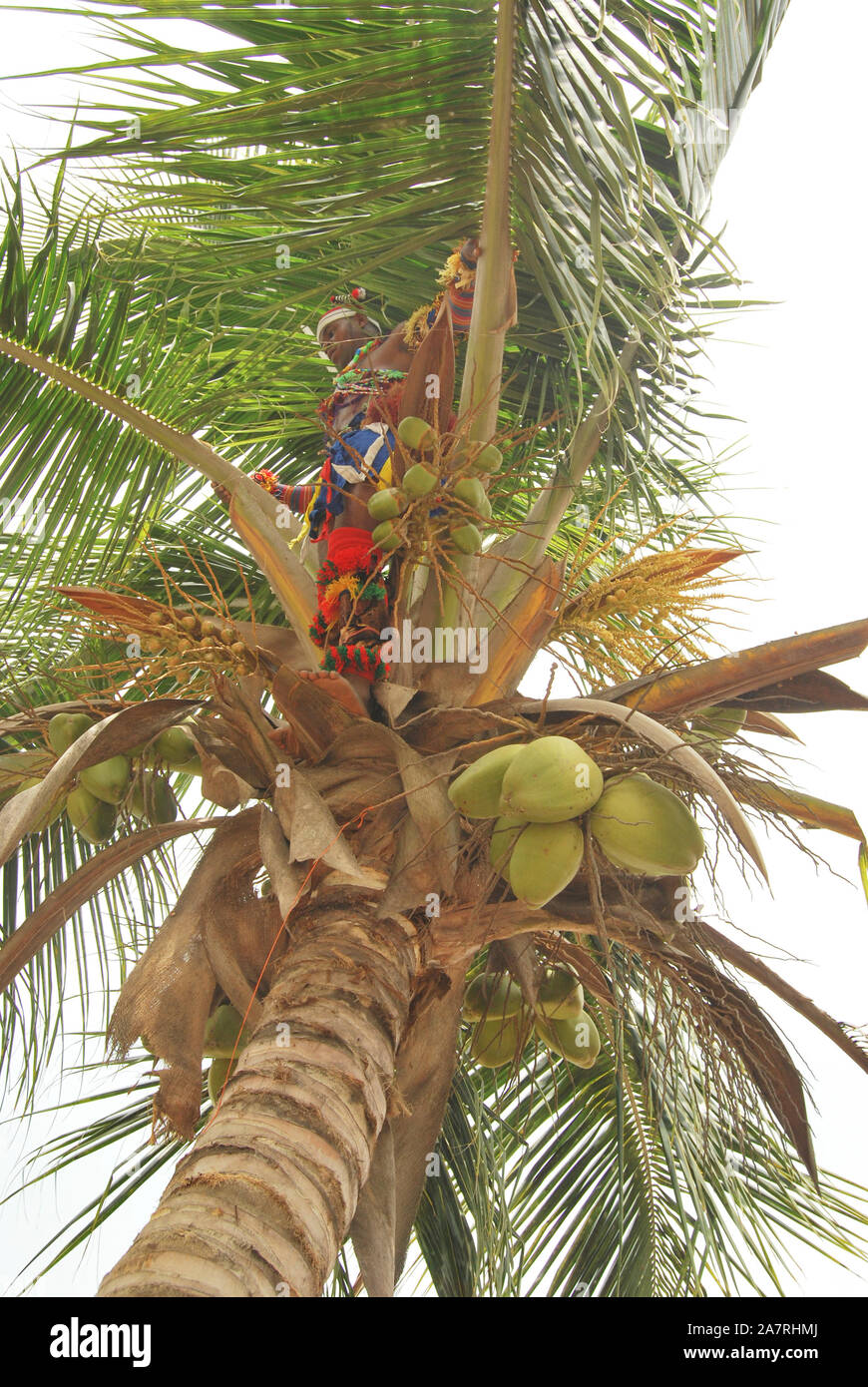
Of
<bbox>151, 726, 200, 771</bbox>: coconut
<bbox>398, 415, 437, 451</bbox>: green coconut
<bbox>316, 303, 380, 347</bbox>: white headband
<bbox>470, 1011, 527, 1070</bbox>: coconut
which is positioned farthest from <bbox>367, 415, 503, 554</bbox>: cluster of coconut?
<bbox>470, 1011, 527, 1070</bbox>: coconut

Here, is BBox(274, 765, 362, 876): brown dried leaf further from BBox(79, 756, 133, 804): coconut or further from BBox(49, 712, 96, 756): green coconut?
BBox(49, 712, 96, 756): green coconut

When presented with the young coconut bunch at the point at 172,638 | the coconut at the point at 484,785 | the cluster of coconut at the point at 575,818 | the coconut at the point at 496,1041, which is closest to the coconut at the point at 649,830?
the cluster of coconut at the point at 575,818

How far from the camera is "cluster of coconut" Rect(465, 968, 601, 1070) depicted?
2.32 metres

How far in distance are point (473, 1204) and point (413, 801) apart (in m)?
1.47

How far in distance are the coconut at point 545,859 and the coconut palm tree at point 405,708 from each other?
0.10ft

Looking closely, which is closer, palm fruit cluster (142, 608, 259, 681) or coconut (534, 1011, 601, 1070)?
palm fruit cluster (142, 608, 259, 681)

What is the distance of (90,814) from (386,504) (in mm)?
816

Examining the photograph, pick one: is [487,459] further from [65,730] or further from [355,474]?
[65,730]

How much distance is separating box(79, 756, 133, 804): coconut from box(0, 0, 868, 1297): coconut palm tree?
0.05 meters

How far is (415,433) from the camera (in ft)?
6.84

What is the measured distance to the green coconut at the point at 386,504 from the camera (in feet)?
6.91

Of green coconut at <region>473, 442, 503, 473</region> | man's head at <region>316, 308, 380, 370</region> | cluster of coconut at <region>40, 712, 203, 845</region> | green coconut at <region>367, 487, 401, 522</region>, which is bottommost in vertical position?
cluster of coconut at <region>40, 712, 203, 845</region>

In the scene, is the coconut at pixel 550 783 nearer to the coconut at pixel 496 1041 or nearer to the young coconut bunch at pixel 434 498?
the young coconut bunch at pixel 434 498

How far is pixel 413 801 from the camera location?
6.18 feet
